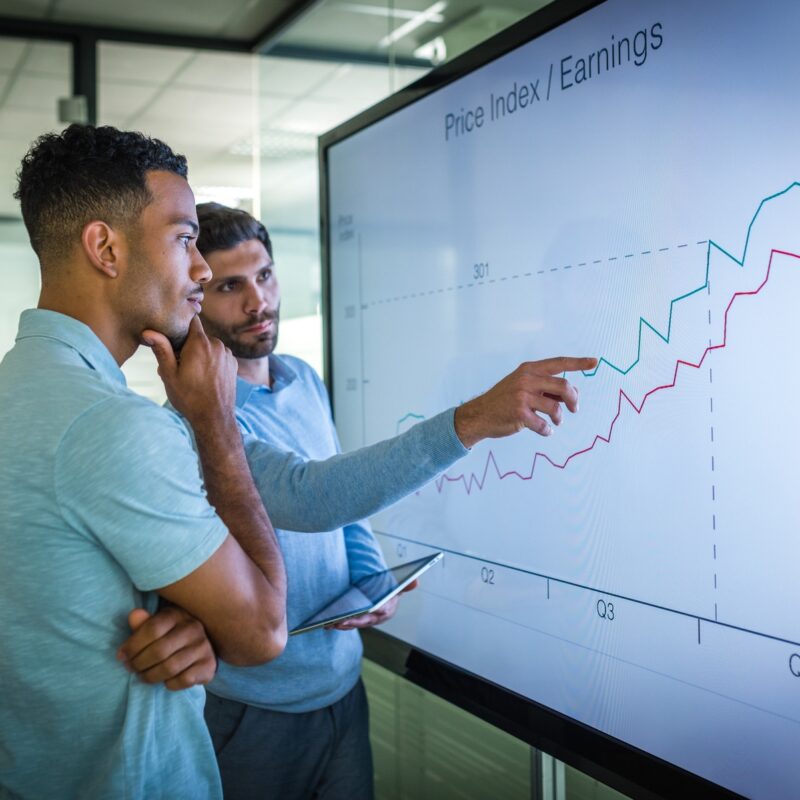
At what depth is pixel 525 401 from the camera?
1232 millimetres

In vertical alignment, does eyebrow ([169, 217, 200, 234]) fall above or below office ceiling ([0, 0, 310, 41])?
below

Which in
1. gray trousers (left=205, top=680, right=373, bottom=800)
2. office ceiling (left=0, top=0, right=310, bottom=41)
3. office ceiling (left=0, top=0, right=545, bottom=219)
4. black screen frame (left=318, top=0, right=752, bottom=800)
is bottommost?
gray trousers (left=205, top=680, right=373, bottom=800)

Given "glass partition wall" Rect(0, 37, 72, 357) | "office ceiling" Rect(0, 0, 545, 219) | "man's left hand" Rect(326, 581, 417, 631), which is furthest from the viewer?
"glass partition wall" Rect(0, 37, 72, 357)

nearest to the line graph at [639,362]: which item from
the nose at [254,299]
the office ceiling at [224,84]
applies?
the nose at [254,299]

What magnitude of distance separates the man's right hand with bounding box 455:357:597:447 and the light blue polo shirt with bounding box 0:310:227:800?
391 millimetres

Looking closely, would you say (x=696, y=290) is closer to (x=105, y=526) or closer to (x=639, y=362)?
(x=639, y=362)

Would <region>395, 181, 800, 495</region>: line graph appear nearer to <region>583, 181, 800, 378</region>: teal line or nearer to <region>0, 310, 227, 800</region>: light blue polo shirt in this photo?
<region>583, 181, 800, 378</region>: teal line

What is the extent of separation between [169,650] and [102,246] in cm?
51

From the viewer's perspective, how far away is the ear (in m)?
1.18

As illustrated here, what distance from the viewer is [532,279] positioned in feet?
5.21

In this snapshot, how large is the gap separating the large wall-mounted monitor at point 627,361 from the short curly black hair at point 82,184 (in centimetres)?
67

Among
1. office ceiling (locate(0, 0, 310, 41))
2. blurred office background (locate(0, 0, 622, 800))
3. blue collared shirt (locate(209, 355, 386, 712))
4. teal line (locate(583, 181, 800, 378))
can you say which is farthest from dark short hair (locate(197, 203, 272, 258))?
office ceiling (locate(0, 0, 310, 41))

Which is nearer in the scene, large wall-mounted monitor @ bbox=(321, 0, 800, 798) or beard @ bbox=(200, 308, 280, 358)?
large wall-mounted monitor @ bbox=(321, 0, 800, 798)

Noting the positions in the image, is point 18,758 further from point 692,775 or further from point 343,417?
point 343,417
